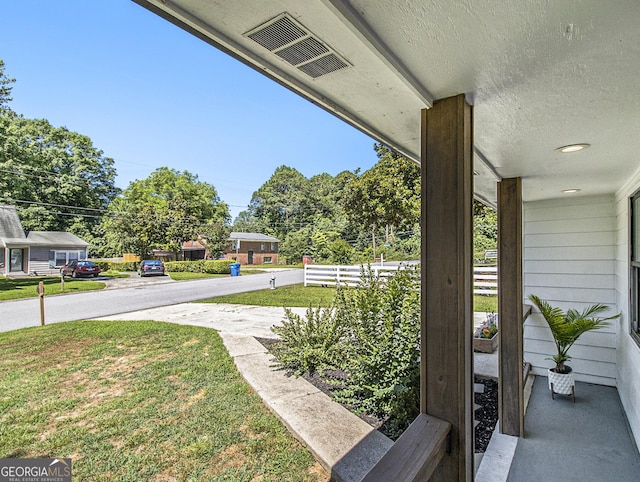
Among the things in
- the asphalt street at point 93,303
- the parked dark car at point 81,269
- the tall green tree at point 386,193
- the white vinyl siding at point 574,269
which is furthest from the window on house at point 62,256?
the white vinyl siding at point 574,269

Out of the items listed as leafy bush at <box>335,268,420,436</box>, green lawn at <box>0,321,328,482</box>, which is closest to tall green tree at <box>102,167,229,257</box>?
green lawn at <box>0,321,328,482</box>

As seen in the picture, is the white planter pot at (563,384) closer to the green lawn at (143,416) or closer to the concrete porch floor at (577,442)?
the concrete porch floor at (577,442)

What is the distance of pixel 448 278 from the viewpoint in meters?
1.14

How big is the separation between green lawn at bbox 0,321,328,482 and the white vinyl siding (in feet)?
10.2

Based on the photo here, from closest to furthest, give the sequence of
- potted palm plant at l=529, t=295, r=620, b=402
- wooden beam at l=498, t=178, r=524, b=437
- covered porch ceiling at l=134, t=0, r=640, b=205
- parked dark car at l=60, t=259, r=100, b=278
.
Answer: covered porch ceiling at l=134, t=0, r=640, b=205 < wooden beam at l=498, t=178, r=524, b=437 < potted palm plant at l=529, t=295, r=620, b=402 < parked dark car at l=60, t=259, r=100, b=278

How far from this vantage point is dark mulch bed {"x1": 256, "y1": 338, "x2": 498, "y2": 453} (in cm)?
252

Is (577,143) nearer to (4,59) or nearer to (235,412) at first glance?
(235,412)

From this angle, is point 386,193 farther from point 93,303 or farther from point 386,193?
point 93,303

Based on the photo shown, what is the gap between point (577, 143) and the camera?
1715 millimetres

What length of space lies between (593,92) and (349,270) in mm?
10199

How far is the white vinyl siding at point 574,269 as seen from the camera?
339 centimetres

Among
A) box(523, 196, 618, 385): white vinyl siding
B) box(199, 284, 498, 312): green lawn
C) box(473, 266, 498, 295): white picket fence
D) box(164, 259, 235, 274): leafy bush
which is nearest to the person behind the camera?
box(523, 196, 618, 385): white vinyl siding

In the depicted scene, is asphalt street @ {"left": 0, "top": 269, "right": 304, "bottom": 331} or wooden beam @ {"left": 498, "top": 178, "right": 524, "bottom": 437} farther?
asphalt street @ {"left": 0, "top": 269, "right": 304, "bottom": 331}

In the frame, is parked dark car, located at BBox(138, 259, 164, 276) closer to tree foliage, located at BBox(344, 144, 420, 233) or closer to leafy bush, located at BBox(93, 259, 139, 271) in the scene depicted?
leafy bush, located at BBox(93, 259, 139, 271)
